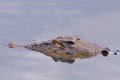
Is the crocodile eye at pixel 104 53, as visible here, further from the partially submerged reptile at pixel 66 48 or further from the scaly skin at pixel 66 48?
the scaly skin at pixel 66 48

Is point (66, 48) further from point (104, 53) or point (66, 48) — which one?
point (104, 53)

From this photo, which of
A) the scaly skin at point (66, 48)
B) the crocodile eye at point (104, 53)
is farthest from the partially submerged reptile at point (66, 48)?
the crocodile eye at point (104, 53)

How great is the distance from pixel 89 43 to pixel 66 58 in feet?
12.8

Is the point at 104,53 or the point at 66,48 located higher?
the point at 104,53

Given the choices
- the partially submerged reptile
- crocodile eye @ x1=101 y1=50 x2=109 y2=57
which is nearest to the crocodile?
the partially submerged reptile

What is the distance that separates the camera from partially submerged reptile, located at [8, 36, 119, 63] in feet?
309

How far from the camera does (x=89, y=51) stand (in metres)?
96.4

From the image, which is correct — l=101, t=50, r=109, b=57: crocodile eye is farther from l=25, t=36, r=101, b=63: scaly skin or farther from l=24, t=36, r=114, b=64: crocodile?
l=25, t=36, r=101, b=63: scaly skin

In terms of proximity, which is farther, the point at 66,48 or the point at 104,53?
the point at 104,53

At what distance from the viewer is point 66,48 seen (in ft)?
312

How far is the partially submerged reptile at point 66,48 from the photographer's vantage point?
94.1 meters

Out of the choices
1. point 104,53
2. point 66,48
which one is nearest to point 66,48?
point 66,48

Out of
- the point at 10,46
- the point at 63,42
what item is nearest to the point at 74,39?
the point at 63,42

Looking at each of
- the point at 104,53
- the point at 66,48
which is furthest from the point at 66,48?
the point at 104,53
